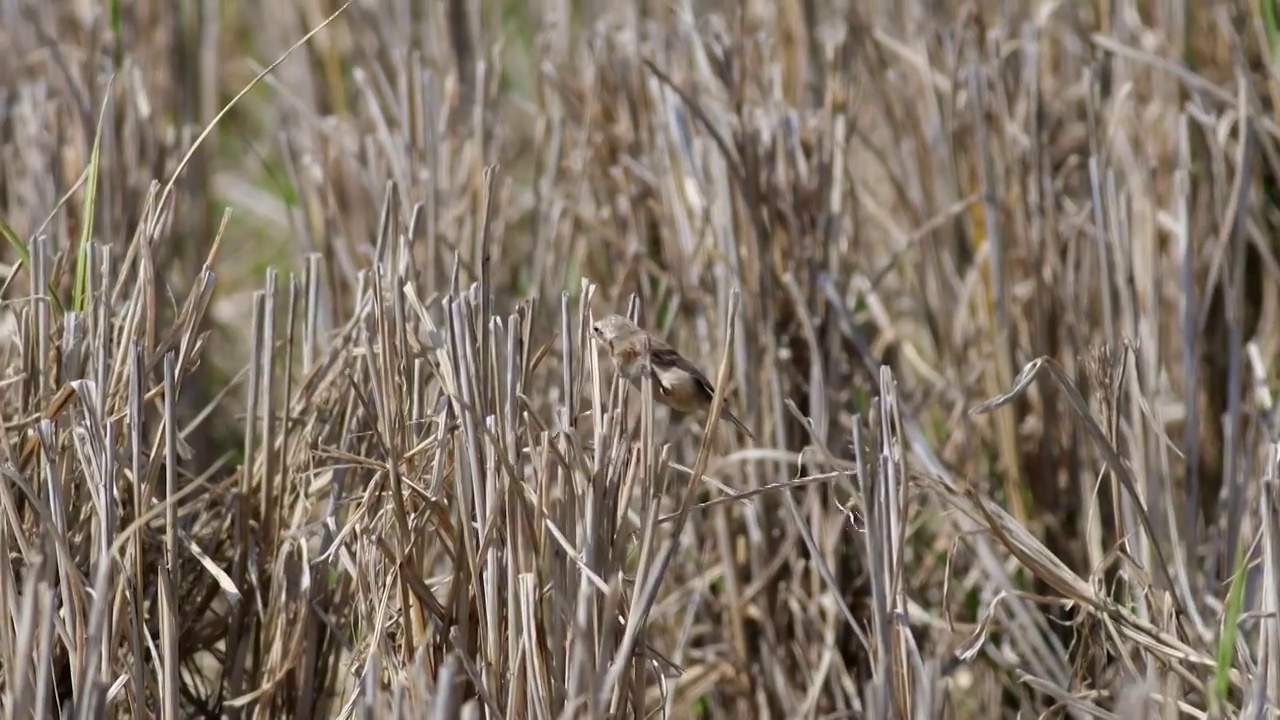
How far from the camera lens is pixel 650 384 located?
1304mm

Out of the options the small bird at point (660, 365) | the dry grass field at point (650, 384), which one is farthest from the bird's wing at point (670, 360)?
the dry grass field at point (650, 384)

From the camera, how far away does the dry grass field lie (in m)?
1.33

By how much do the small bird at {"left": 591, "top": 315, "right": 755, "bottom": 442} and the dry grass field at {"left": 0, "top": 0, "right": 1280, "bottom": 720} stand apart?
0.24 ft

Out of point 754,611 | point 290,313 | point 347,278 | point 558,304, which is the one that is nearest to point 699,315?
point 558,304

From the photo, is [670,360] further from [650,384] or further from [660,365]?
[650,384]

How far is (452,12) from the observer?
2.68 m

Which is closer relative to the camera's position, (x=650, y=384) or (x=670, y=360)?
(x=650, y=384)

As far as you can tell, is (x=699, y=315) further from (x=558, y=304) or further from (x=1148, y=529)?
(x=1148, y=529)

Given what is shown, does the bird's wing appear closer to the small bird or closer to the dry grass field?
the small bird

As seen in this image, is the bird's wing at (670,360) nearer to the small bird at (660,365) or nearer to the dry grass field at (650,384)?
the small bird at (660,365)

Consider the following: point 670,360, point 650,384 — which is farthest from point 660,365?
point 650,384

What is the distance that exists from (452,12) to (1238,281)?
1402 millimetres

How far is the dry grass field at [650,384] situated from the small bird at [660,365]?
0.07 m

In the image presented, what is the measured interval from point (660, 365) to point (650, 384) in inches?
10.2
